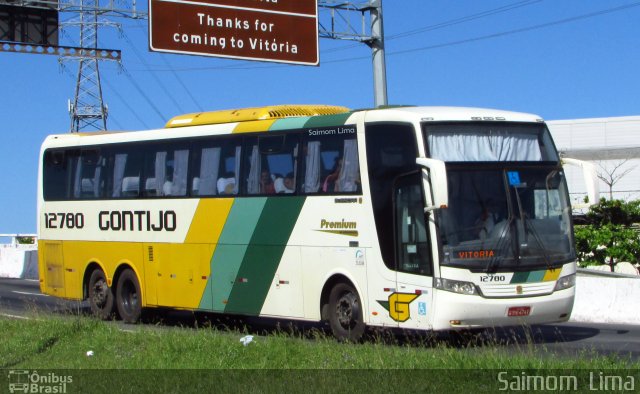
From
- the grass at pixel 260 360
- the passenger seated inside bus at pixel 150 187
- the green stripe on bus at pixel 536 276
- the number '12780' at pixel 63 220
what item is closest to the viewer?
the grass at pixel 260 360

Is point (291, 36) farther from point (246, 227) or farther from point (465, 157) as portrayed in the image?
point (465, 157)

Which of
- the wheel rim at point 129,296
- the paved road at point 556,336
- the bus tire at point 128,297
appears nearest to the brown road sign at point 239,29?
the bus tire at point 128,297

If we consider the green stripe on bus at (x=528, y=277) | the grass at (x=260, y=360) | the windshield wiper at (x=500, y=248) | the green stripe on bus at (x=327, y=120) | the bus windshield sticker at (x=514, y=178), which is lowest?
the grass at (x=260, y=360)

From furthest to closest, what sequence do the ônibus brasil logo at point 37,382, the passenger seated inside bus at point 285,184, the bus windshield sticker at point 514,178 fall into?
the passenger seated inside bus at point 285,184 → the bus windshield sticker at point 514,178 → the ônibus brasil logo at point 37,382

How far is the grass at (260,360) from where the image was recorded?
1030cm

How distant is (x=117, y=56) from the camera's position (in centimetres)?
2833

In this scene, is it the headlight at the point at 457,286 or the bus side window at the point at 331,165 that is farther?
the bus side window at the point at 331,165

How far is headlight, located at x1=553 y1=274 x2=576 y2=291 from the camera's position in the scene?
49.9 ft

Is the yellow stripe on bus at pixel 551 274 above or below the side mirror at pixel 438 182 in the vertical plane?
below

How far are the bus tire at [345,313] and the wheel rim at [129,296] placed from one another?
230 inches

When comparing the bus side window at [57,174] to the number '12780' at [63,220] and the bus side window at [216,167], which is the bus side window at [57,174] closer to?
the number '12780' at [63,220]

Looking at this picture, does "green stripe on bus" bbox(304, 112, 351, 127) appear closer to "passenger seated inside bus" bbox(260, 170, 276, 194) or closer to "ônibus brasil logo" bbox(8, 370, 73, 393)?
"passenger seated inside bus" bbox(260, 170, 276, 194)

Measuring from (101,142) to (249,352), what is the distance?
990cm

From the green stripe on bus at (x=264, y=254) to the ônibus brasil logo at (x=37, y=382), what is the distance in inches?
222
